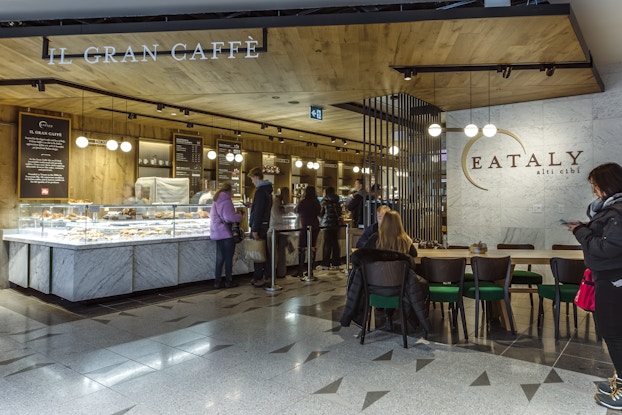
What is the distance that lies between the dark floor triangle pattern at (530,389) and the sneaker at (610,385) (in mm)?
393

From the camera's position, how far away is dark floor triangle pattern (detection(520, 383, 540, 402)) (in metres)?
2.93

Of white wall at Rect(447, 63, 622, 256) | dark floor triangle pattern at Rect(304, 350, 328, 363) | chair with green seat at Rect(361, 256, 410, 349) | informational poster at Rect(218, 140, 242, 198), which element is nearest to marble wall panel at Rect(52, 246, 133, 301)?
dark floor triangle pattern at Rect(304, 350, 328, 363)

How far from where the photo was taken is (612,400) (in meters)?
2.75

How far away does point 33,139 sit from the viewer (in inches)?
280

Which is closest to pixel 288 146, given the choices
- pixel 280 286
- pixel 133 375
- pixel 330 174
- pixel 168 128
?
pixel 330 174

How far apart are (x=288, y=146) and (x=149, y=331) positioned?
8592mm

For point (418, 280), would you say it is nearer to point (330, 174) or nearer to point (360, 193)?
point (360, 193)

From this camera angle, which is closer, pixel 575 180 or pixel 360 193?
pixel 575 180

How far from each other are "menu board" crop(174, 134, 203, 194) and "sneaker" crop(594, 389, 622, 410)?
27.7 feet

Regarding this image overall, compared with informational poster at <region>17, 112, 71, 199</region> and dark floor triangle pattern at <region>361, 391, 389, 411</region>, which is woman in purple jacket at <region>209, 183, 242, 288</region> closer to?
informational poster at <region>17, 112, 71, 199</region>

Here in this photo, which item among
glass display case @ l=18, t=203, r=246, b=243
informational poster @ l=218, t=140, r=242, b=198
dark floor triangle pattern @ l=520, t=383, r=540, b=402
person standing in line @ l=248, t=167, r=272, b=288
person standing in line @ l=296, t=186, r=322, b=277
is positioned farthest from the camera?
informational poster @ l=218, t=140, r=242, b=198

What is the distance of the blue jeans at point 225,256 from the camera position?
659cm

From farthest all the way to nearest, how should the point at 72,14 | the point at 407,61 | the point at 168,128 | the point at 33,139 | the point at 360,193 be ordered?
the point at 168,128
the point at 360,193
the point at 33,139
the point at 407,61
the point at 72,14

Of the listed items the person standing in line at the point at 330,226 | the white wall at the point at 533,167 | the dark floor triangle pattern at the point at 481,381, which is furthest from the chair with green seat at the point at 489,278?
the person standing in line at the point at 330,226
